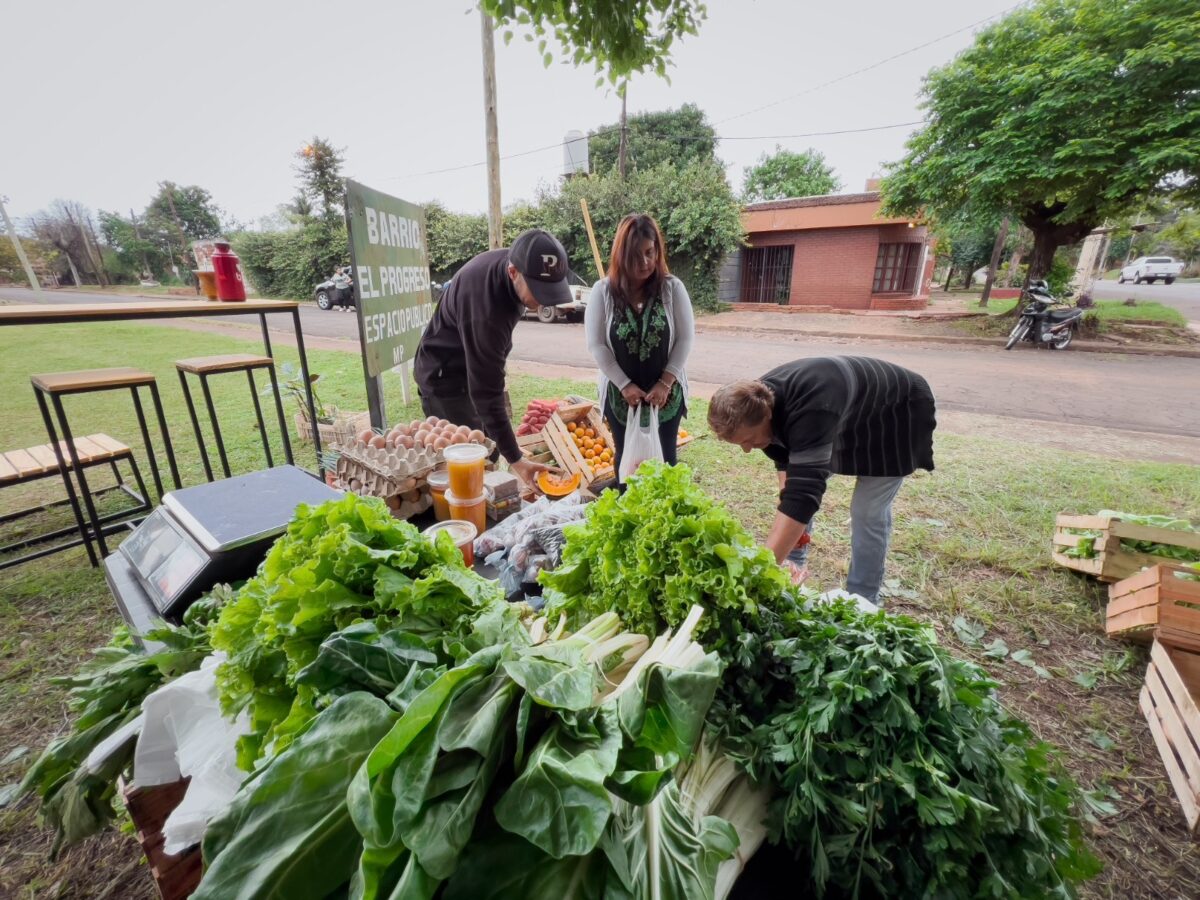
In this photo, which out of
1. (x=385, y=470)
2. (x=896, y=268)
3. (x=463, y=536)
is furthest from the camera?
(x=896, y=268)

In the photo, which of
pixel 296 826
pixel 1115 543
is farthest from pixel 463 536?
pixel 1115 543

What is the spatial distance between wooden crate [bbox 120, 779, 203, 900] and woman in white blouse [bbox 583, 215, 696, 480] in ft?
9.38

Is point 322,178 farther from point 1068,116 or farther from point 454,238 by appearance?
point 1068,116

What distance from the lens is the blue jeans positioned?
116 inches

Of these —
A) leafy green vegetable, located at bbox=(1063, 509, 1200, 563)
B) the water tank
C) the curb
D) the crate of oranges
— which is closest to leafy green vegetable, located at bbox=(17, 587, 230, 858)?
the crate of oranges

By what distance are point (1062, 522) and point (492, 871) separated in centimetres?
460

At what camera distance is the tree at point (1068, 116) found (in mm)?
10180

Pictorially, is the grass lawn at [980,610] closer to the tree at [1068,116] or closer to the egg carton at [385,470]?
the egg carton at [385,470]

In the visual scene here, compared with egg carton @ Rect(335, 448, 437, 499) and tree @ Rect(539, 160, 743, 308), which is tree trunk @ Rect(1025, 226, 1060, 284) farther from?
egg carton @ Rect(335, 448, 437, 499)

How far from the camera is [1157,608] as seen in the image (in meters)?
2.61

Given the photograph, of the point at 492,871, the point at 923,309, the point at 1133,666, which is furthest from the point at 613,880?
the point at 923,309

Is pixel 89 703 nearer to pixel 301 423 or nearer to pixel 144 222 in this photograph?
pixel 301 423

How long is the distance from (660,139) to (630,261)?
117ft

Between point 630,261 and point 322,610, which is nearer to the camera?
point 322,610
